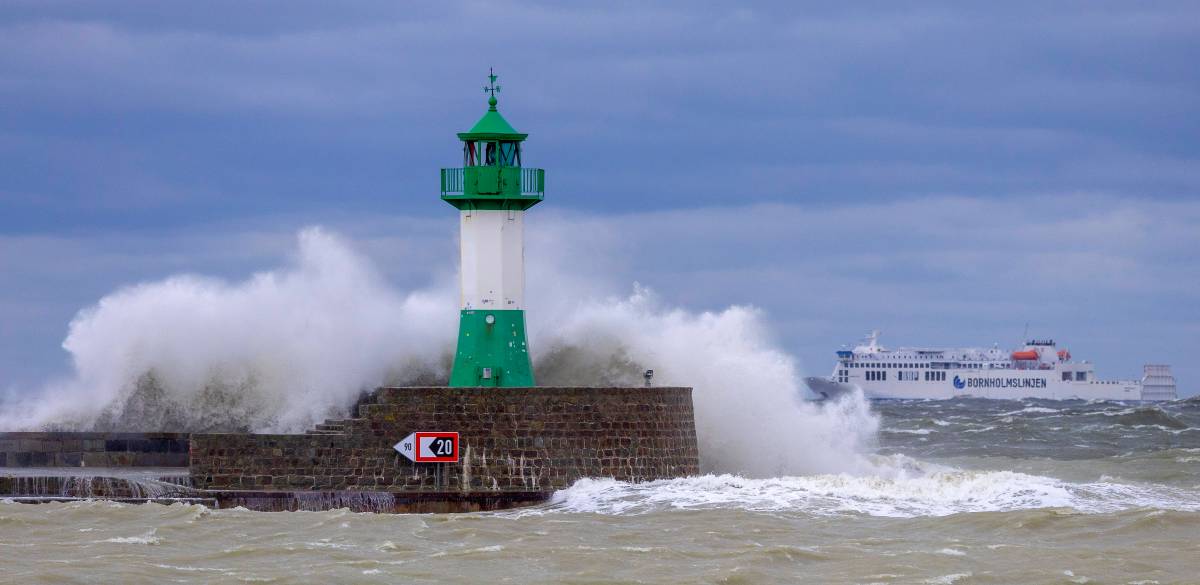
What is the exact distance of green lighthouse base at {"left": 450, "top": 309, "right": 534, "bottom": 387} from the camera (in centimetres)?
1933

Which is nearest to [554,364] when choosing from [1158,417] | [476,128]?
[476,128]

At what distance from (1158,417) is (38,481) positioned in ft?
102

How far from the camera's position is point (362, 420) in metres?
18.0

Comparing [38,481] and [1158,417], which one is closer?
[38,481]

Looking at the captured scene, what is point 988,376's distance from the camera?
95.9 metres

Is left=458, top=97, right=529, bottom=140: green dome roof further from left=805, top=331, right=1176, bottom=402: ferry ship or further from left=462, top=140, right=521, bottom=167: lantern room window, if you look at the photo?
left=805, top=331, right=1176, bottom=402: ferry ship

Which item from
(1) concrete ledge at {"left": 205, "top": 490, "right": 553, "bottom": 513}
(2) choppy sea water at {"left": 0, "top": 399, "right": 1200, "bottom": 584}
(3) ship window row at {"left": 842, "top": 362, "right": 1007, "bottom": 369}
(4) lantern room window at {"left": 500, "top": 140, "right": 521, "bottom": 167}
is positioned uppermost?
(3) ship window row at {"left": 842, "top": 362, "right": 1007, "bottom": 369}

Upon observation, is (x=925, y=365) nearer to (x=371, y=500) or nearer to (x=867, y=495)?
(x=867, y=495)

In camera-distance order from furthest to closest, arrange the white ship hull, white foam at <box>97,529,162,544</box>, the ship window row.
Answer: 1. the ship window row
2. the white ship hull
3. white foam at <box>97,529,162,544</box>

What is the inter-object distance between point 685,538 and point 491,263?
15.9 ft

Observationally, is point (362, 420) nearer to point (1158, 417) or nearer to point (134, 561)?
point (134, 561)

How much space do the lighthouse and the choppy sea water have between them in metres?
1.99

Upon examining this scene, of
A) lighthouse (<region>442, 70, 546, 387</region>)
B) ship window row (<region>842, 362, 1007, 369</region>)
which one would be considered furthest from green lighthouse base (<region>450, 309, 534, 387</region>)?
ship window row (<region>842, 362, 1007, 369</region>)

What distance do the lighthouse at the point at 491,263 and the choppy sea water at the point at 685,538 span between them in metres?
1.99
